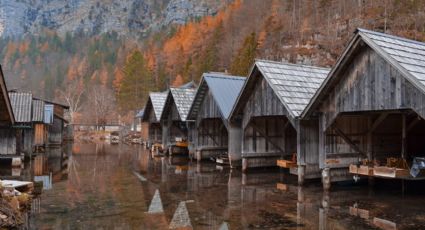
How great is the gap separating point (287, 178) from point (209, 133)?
1092 cm

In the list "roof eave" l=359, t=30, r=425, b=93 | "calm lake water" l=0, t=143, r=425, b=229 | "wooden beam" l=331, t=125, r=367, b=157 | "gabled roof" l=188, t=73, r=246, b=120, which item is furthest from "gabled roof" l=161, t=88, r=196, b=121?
"roof eave" l=359, t=30, r=425, b=93

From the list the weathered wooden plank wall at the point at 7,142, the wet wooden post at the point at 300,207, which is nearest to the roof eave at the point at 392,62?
the wet wooden post at the point at 300,207

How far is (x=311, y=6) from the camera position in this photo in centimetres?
7288

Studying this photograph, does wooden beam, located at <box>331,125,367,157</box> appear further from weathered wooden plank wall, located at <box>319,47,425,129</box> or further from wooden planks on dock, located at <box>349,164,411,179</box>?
wooden planks on dock, located at <box>349,164,411,179</box>

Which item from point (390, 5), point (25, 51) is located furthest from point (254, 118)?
point (25, 51)

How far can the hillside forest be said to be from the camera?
55781 mm

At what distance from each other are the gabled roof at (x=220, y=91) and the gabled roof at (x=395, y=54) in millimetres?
10351

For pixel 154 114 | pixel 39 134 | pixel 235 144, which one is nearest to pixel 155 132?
pixel 154 114

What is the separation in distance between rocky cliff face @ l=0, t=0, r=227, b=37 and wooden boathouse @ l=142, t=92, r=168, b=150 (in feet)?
298

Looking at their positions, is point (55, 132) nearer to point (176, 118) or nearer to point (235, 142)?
point (176, 118)

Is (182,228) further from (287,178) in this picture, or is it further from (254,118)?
(254,118)

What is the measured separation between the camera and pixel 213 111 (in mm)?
27391

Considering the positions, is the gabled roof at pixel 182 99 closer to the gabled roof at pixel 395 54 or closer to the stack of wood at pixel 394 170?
the gabled roof at pixel 395 54

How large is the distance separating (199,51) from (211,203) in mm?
75145
